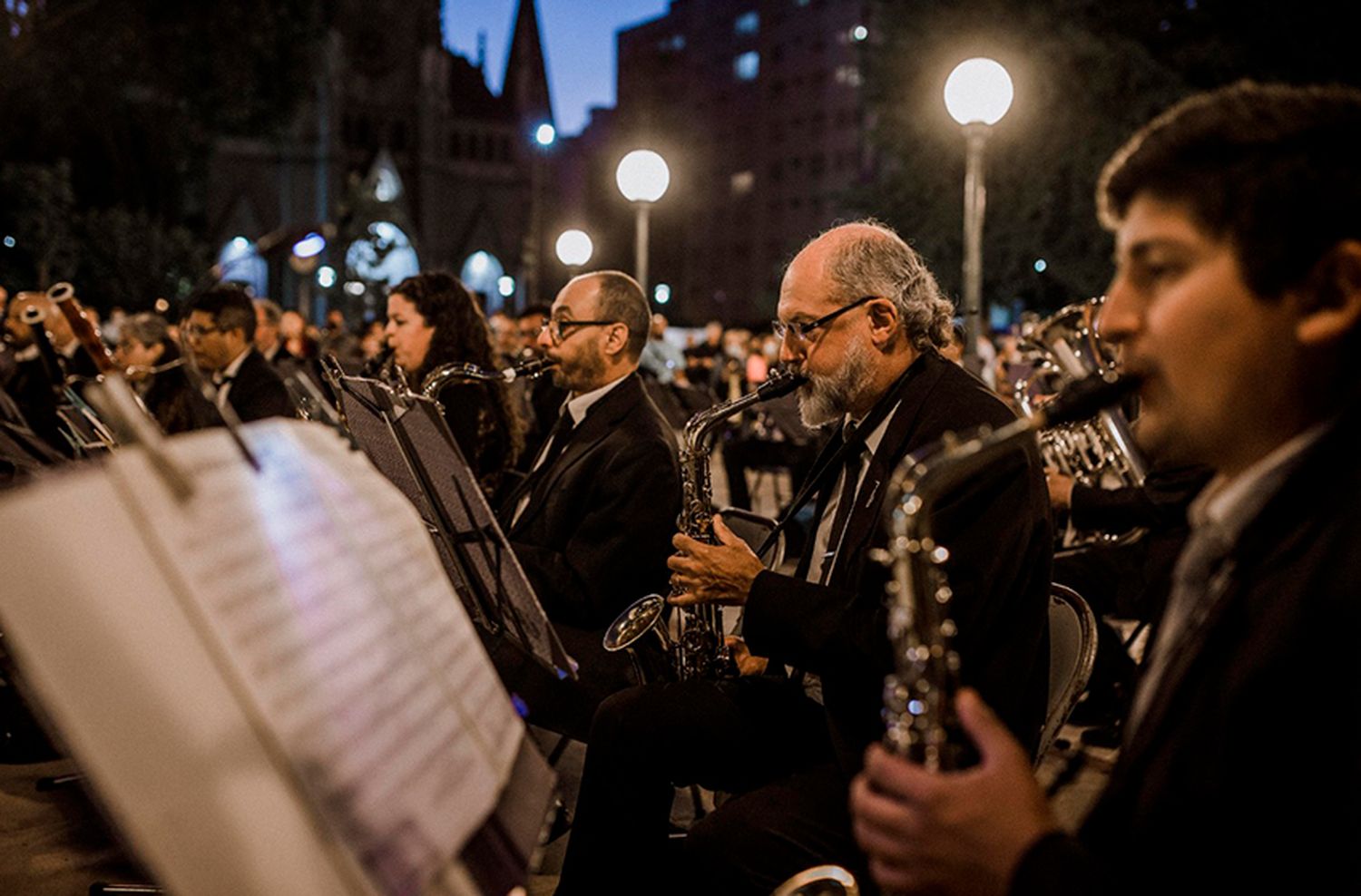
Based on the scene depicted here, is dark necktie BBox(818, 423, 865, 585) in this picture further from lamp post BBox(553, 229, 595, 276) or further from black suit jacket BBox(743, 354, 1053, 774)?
lamp post BBox(553, 229, 595, 276)

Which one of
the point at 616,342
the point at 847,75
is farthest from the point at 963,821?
the point at 847,75

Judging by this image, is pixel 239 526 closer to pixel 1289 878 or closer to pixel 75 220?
pixel 1289 878

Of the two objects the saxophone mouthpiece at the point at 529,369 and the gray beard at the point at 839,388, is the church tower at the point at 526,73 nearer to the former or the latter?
the saxophone mouthpiece at the point at 529,369

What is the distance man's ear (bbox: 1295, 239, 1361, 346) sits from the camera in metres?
1.50

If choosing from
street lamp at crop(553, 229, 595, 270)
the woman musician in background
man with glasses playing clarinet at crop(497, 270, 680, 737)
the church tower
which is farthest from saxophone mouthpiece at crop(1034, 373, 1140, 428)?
the church tower

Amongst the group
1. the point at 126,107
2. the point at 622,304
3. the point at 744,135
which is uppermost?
the point at 744,135

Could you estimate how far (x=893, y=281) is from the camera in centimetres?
355

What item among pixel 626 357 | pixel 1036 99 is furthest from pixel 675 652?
pixel 1036 99

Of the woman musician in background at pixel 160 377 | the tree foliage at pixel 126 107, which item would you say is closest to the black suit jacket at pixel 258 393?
the woman musician in background at pixel 160 377

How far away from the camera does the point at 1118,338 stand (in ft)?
5.80

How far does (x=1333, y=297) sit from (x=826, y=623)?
1.59m

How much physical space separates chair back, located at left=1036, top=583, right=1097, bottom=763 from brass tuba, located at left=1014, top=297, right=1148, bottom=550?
225cm

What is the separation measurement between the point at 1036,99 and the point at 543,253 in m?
50.1

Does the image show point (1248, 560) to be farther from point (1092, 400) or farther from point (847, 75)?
point (847, 75)
